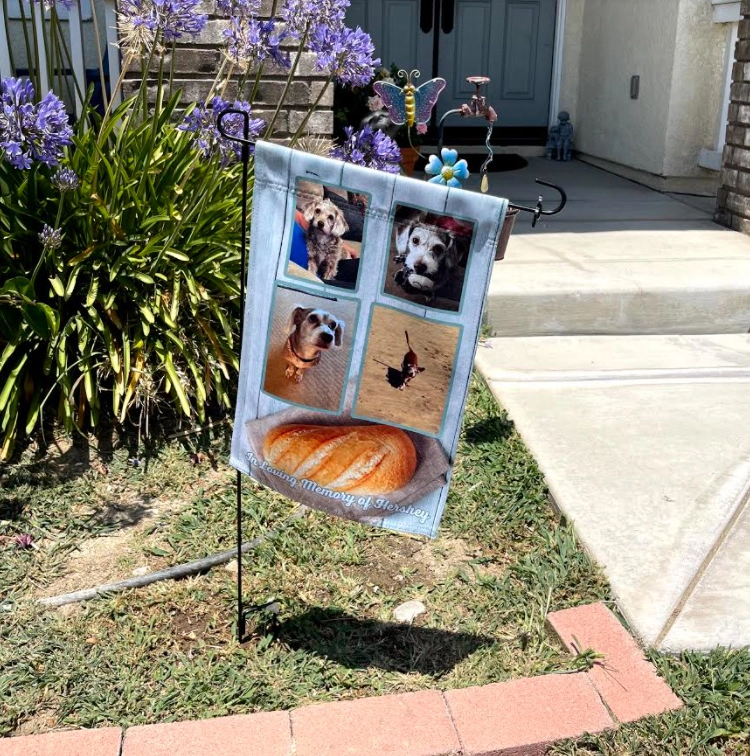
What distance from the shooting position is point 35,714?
2.41 metres

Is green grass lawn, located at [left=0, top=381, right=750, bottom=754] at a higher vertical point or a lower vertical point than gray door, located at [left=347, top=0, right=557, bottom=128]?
lower

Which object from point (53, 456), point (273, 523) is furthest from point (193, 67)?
point (273, 523)

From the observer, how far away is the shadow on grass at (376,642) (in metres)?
2.62

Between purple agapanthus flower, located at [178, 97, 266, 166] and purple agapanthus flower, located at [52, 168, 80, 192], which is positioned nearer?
purple agapanthus flower, located at [52, 168, 80, 192]

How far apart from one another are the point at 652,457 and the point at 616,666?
1208mm

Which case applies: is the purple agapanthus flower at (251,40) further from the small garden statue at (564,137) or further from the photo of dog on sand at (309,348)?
the small garden statue at (564,137)

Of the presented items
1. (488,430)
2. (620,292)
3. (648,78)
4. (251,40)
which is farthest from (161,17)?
(648,78)

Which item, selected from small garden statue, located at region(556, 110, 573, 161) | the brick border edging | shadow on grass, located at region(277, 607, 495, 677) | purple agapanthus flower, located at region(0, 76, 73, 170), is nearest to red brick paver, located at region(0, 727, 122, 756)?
the brick border edging

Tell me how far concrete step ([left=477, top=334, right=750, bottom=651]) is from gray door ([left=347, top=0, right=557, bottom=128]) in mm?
4897

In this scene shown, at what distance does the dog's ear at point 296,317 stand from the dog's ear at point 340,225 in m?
0.20

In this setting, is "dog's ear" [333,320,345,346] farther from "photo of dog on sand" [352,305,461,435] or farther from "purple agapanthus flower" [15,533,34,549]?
"purple agapanthus flower" [15,533,34,549]

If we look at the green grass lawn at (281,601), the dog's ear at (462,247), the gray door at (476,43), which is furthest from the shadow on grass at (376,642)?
the gray door at (476,43)

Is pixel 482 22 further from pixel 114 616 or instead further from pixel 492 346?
pixel 114 616

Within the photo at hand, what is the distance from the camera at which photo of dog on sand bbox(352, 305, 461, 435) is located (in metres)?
2.17
